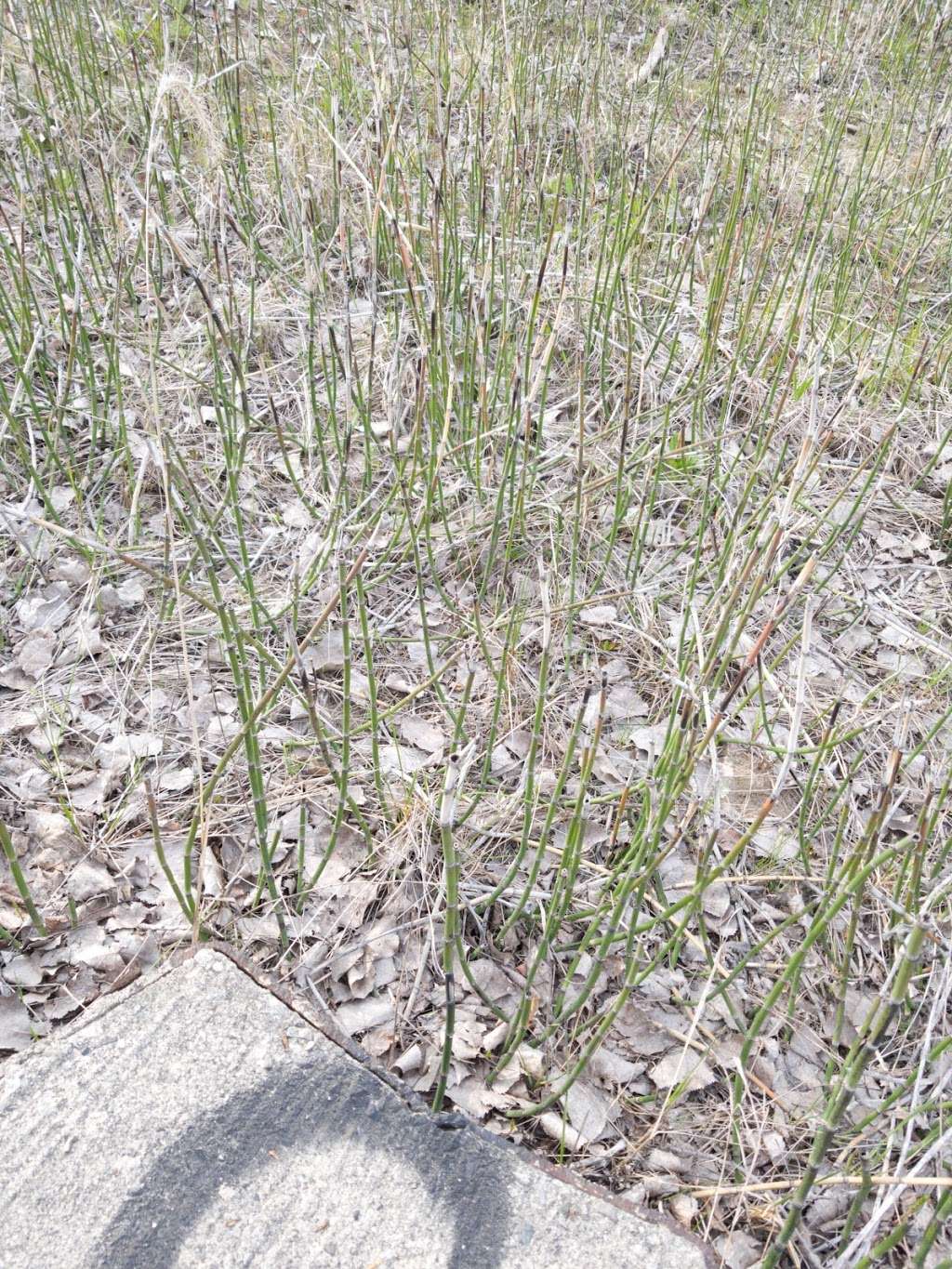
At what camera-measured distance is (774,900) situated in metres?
1.79

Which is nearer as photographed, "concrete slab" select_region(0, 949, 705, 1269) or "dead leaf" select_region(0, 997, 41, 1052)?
"concrete slab" select_region(0, 949, 705, 1269)

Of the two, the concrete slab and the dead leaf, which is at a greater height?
the concrete slab

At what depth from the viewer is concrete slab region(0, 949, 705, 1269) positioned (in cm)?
119

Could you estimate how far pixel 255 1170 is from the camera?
1253 millimetres

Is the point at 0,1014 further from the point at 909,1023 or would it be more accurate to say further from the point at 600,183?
the point at 600,183

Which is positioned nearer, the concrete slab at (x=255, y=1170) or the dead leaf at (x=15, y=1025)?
the concrete slab at (x=255, y=1170)

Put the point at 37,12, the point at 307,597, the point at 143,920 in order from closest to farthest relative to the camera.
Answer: the point at 143,920 < the point at 307,597 < the point at 37,12

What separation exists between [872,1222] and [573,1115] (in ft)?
1.51

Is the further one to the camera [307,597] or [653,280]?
[653,280]

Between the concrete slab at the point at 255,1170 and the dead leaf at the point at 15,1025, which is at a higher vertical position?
the concrete slab at the point at 255,1170

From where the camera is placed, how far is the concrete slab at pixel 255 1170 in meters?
1.19

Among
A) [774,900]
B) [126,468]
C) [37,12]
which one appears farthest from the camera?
[37,12]

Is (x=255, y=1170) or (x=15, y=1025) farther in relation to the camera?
(x=15, y=1025)

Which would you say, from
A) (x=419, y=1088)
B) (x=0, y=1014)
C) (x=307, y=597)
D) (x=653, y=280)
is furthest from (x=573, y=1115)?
(x=653, y=280)
